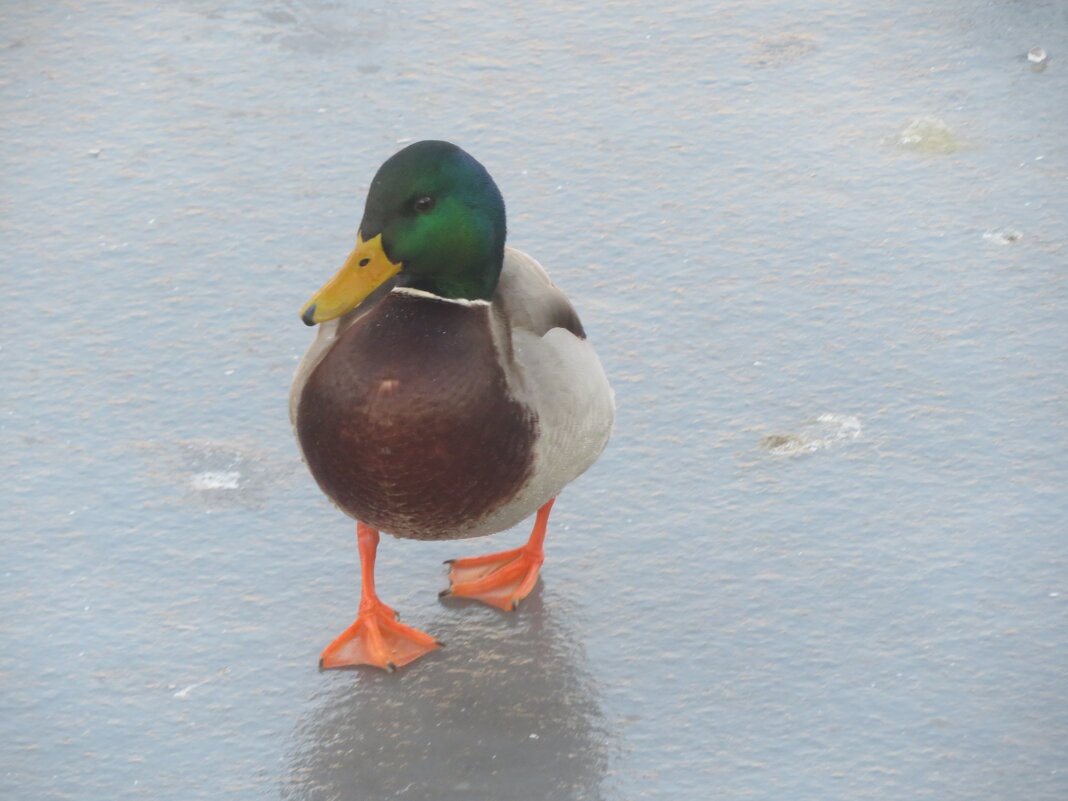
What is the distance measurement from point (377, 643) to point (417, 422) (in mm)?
509

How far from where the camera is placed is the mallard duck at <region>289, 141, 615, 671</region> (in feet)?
10.5

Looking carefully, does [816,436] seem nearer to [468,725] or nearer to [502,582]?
[502,582]

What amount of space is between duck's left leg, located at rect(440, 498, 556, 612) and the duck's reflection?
54mm

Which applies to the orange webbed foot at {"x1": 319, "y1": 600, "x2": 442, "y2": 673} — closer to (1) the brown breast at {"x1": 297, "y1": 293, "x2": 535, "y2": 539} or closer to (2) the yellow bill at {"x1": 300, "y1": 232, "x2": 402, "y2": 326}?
(1) the brown breast at {"x1": 297, "y1": 293, "x2": 535, "y2": 539}

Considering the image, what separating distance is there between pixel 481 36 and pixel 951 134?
1.62 meters

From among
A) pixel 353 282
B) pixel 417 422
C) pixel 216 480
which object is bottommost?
pixel 216 480

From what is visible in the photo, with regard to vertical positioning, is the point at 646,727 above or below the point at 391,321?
below

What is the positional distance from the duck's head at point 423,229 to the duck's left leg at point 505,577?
0.58 metres

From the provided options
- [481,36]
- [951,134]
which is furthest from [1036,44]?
[481,36]

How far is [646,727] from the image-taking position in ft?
10.6

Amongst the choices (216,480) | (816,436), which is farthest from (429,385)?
(816,436)

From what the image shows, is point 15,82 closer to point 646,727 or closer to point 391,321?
point 391,321

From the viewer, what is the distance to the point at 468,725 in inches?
128

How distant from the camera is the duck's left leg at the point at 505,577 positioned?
3613 millimetres
